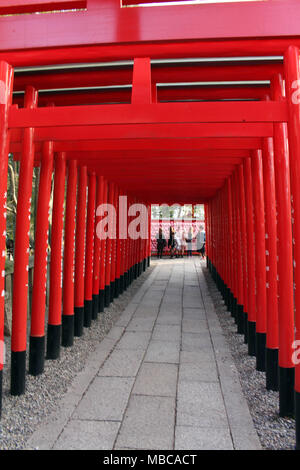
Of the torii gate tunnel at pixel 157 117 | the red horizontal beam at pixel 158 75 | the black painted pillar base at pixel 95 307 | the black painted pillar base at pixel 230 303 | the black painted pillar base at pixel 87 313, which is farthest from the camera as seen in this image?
the black painted pillar base at pixel 230 303

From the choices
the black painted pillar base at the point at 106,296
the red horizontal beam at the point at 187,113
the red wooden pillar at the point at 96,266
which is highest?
the red horizontal beam at the point at 187,113

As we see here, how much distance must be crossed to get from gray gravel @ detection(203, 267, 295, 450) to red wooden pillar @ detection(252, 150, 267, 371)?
22cm

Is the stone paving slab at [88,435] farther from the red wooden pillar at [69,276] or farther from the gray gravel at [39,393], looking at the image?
the red wooden pillar at [69,276]

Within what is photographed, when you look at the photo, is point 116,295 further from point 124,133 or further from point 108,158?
point 124,133

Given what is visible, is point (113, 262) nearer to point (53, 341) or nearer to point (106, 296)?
point (106, 296)

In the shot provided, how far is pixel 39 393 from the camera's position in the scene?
3137 millimetres

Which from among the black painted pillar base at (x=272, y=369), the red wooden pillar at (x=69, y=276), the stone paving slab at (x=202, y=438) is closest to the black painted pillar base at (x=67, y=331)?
the red wooden pillar at (x=69, y=276)

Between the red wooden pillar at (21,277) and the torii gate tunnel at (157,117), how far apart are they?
11 mm

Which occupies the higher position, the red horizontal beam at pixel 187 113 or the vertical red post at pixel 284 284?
the red horizontal beam at pixel 187 113

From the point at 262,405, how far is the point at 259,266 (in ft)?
4.70

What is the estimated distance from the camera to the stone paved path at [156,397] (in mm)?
2367

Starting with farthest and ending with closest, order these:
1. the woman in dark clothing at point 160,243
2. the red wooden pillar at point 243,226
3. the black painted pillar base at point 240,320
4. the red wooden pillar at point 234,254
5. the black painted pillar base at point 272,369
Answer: the woman in dark clothing at point 160,243
the red wooden pillar at point 234,254
the black painted pillar base at point 240,320
the red wooden pillar at point 243,226
the black painted pillar base at point 272,369

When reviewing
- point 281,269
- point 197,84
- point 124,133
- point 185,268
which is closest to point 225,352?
point 281,269
